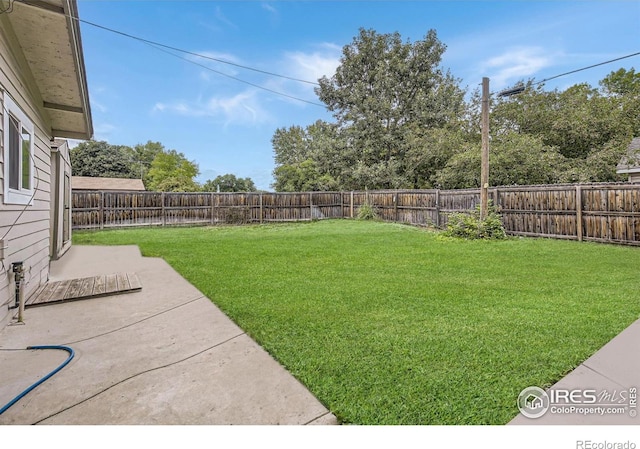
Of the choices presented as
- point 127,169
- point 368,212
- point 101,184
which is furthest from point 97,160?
point 368,212

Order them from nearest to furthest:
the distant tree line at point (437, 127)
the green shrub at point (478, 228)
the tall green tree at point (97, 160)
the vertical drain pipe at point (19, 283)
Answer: the vertical drain pipe at point (19, 283) < the green shrub at point (478, 228) < the distant tree line at point (437, 127) < the tall green tree at point (97, 160)

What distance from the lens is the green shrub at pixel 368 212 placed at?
14.4 m

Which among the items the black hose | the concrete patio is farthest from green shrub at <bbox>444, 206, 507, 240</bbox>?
the black hose

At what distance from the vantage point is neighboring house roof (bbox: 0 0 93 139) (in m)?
2.74

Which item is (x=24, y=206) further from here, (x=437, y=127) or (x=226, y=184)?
(x=226, y=184)

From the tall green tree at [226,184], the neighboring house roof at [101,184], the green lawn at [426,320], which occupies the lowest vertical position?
the green lawn at [426,320]

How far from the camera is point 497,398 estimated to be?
5.38 ft

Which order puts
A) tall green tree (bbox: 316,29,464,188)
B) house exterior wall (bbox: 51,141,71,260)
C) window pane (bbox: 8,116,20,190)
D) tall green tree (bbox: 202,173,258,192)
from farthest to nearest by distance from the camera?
1. tall green tree (bbox: 202,173,258,192)
2. tall green tree (bbox: 316,29,464,188)
3. house exterior wall (bbox: 51,141,71,260)
4. window pane (bbox: 8,116,20,190)

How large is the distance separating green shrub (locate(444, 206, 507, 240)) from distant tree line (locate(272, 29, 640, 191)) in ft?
18.7

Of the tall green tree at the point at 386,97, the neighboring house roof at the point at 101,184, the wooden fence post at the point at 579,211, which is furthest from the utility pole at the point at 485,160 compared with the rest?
the neighboring house roof at the point at 101,184

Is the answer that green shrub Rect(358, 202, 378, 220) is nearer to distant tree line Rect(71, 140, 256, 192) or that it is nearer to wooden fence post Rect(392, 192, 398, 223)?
wooden fence post Rect(392, 192, 398, 223)
